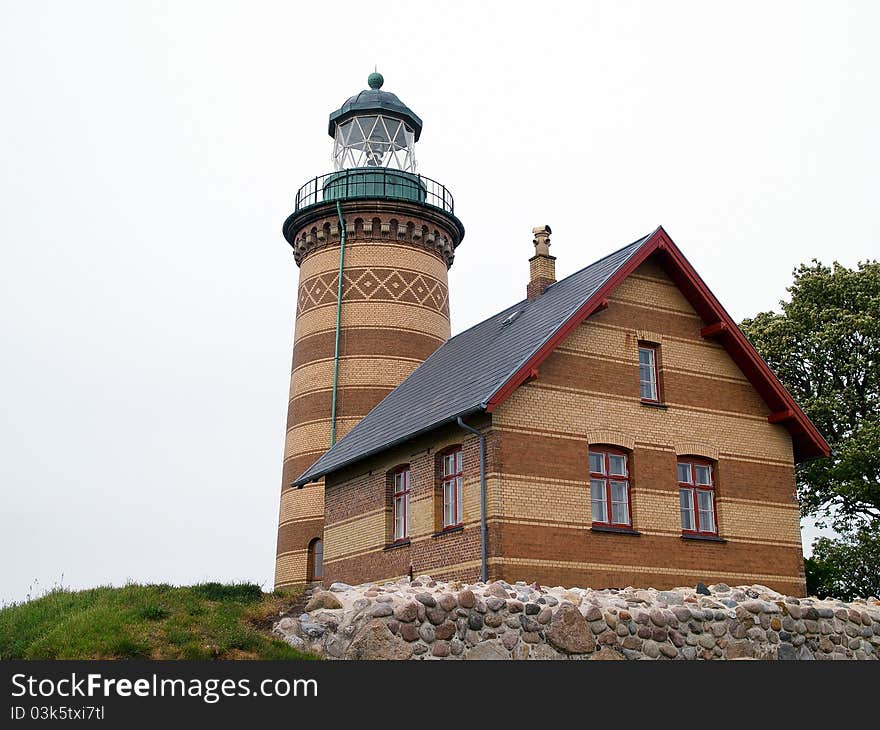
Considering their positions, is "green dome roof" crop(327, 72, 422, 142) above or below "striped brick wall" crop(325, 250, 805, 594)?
above

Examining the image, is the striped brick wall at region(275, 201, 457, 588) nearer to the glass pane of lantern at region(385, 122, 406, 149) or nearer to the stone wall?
the glass pane of lantern at region(385, 122, 406, 149)

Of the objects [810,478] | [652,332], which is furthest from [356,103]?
[810,478]

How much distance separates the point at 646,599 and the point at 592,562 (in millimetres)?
2787

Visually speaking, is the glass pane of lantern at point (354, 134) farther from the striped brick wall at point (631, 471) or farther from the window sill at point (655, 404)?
the window sill at point (655, 404)

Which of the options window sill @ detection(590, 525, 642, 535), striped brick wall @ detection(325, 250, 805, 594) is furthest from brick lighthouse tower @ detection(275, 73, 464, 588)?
window sill @ detection(590, 525, 642, 535)

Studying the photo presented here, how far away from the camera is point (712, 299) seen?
72.0ft

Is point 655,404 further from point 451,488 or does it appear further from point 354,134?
point 354,134

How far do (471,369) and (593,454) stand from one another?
338 centimetres

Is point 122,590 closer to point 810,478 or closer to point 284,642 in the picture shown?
point 284,642

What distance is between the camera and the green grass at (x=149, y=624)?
12570mm

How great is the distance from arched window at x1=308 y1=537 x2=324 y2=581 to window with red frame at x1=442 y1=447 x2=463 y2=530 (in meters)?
8.71

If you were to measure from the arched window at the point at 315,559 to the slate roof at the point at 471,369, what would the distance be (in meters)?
3.78

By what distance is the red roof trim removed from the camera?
69.3ft

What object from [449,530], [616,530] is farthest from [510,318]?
[616,530]
